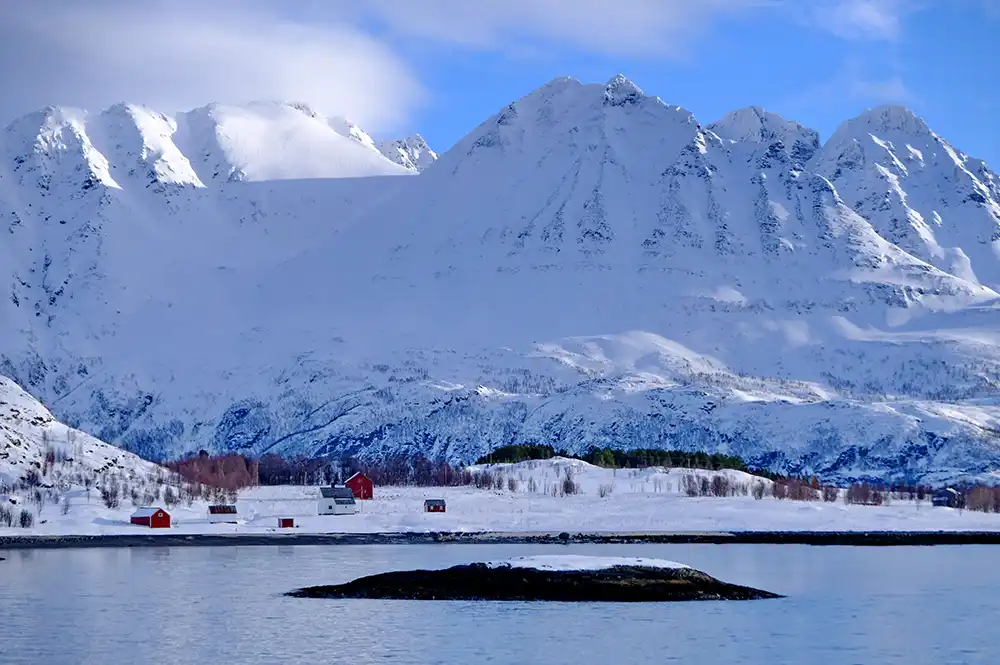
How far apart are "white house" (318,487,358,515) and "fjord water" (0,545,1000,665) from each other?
52.2 metres

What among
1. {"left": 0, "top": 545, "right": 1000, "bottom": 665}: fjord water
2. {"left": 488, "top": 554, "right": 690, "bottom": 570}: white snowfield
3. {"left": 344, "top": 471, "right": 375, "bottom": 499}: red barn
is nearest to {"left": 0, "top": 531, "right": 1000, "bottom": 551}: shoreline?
{"left": 0, "top": 545, "right": 1000, "bottom": 665}: fjord water

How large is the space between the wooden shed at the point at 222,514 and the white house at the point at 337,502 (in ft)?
36.9

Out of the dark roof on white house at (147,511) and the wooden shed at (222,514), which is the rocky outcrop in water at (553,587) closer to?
the dark roof on white house at (147,511)

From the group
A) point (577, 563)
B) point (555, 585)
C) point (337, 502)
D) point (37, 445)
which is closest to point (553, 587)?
point (555, 585)

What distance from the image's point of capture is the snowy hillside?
158750 millimetres

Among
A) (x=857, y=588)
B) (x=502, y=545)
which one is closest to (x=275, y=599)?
(x=857, y=588)

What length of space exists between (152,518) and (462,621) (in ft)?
254

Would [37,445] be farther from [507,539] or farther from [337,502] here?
[507,539]

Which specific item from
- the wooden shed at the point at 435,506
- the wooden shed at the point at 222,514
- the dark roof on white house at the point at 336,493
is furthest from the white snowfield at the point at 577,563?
the wooden shed at the point at 435,506

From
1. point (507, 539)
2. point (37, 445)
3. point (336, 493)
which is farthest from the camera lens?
point (336, 493)

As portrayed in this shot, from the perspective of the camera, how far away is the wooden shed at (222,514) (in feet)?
516

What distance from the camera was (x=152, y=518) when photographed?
497 ft

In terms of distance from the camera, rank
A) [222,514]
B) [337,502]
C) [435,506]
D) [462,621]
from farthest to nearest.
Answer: [435,506] → [337,502] → [222,514] → [462,621]

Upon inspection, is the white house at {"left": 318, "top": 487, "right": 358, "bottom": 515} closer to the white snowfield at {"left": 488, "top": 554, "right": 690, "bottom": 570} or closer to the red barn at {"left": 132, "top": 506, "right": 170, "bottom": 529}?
the red barn at {"left": 132, "top": 506, "right": 170, "bottom": 529}
